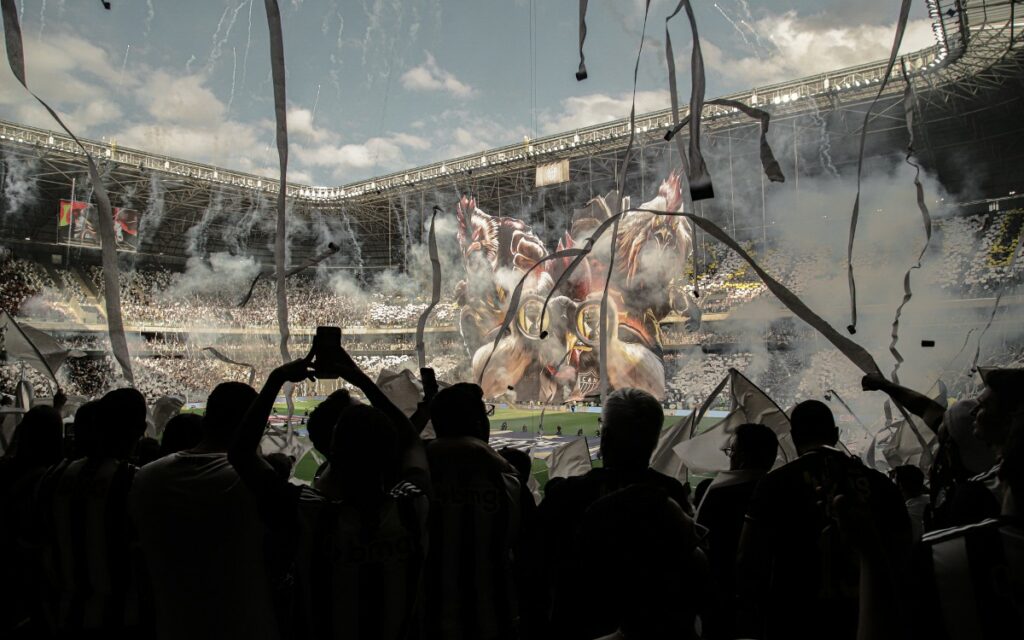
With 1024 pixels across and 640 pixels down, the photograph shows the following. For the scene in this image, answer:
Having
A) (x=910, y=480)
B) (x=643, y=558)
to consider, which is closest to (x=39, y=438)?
(x=643, y=558)

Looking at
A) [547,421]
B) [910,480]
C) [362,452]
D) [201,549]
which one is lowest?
[547,421]

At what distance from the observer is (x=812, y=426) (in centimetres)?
217

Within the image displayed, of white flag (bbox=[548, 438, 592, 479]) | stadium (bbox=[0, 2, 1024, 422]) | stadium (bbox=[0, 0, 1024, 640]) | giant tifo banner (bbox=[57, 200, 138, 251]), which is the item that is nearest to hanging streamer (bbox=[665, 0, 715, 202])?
stadium (bbox=[0, 0, 1024, 640])

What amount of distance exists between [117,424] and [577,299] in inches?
798

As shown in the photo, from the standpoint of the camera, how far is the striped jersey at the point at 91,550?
6.85 ft

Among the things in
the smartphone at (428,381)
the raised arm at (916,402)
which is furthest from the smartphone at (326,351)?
the raised arm at (916,402)

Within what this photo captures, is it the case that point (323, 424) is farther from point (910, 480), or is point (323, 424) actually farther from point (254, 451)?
point (910, 480)

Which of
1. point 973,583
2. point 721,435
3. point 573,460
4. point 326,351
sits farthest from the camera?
point 573,460

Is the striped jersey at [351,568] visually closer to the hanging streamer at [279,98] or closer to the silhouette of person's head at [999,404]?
the hanging streamer at [279,98]

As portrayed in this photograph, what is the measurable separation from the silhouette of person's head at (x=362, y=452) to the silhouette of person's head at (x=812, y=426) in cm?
136

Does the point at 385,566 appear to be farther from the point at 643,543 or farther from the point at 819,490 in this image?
the point at 819,490

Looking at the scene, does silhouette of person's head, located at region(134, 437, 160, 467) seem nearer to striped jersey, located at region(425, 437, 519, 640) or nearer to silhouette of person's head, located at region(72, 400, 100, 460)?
silhouette of person's head, located at region(72, 400, 100, 460)

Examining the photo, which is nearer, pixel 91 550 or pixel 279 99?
pixel 91 550

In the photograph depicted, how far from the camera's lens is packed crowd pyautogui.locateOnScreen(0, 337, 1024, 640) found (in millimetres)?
Result: 1343
